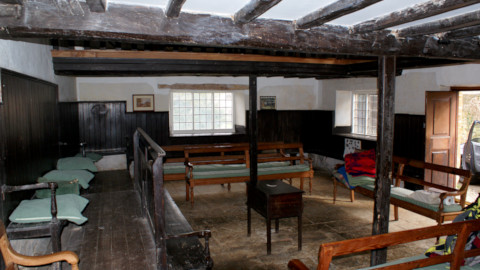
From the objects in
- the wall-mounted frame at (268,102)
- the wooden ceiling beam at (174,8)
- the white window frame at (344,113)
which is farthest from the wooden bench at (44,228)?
the white window frame at (344,113)

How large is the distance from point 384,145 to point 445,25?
1.33 meters

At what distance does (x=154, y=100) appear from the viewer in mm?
9609

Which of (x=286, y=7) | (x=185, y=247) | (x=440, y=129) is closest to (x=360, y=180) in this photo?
(x=440, y=129)

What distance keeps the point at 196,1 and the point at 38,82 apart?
3.38 metres

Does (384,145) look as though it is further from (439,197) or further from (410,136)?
(410,136)

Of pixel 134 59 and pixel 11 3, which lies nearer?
pixel 11 3

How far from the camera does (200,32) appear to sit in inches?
111

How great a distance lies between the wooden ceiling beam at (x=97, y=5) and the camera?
2330 millimetres

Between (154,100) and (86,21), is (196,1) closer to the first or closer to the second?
(86,21)

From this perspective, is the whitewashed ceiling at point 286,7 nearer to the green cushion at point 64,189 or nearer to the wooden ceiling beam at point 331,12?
the wooden ceiling beam at point 331,12

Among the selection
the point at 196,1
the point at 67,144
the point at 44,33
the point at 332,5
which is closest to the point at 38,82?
the point at 67,144

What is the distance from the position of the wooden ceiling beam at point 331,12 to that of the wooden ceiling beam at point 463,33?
159cm

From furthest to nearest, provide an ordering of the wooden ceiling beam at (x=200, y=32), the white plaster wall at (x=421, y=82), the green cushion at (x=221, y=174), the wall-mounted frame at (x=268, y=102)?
the wall-mounted frame at (x=268, y=102)
the green cushion at (x=221, y=174)
the white plaster wall at (x=421, y=82)
the wooden ceiling beam at (x=200, y=32)

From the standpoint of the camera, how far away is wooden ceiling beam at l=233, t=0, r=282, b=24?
234 cm
